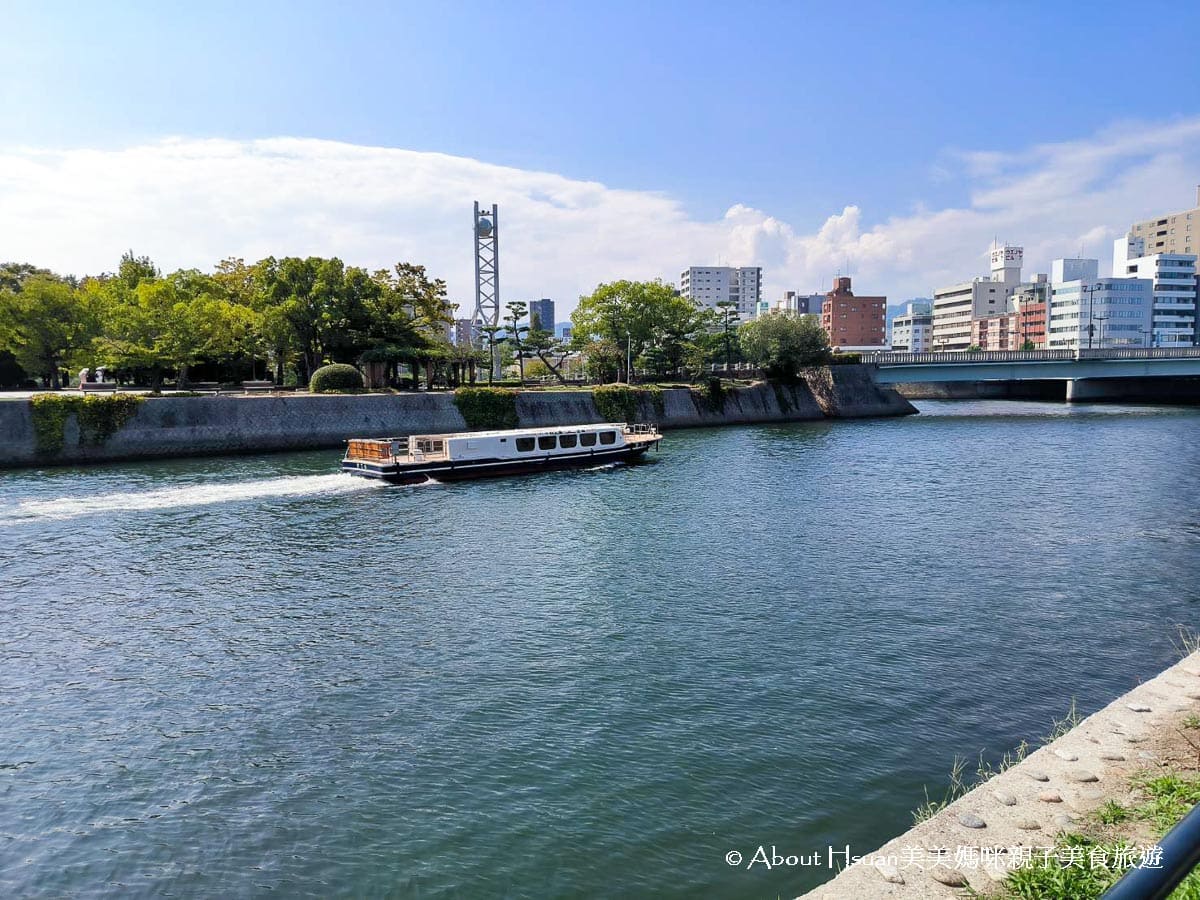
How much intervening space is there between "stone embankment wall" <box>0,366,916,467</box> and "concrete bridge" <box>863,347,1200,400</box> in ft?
57.7

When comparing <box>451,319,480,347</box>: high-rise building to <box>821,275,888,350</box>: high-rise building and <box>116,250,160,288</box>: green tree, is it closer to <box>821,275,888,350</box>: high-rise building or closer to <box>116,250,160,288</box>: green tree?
<box>116,250,160,288</box>: green tree

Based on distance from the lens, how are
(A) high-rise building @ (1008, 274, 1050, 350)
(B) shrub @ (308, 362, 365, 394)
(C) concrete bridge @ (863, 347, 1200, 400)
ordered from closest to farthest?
(B) shrub @ (308, 362, 365, 394) → (C) concrete bridge @ (863, 347, 1200, 400) → (A) high-rise building @ (1008, 274, 1050, 350)

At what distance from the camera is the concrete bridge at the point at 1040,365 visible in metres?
92.6

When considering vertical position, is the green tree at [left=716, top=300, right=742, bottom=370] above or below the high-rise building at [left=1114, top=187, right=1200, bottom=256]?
below

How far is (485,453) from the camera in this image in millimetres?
48750

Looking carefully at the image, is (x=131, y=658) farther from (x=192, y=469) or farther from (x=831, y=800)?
(x=192, y=469)

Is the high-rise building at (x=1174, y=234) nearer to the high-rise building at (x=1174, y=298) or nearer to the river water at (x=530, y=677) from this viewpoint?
the high-rise building at (x=1174, y=298)

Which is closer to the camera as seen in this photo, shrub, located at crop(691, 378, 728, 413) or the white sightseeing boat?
the white sightseeing boat

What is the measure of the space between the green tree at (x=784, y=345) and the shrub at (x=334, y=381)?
4732 centimetres

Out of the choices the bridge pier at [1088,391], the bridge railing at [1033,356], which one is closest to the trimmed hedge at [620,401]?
the bridge railing at [1033,356]

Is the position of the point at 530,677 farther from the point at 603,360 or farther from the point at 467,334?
the point at 467,334

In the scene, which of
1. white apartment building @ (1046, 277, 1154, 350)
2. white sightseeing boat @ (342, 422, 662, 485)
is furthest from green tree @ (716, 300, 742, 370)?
white apartment building @ (1046, 277, 1154, 350)

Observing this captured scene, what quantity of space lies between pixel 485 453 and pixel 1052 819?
136 ft

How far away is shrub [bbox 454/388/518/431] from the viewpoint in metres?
70.4
